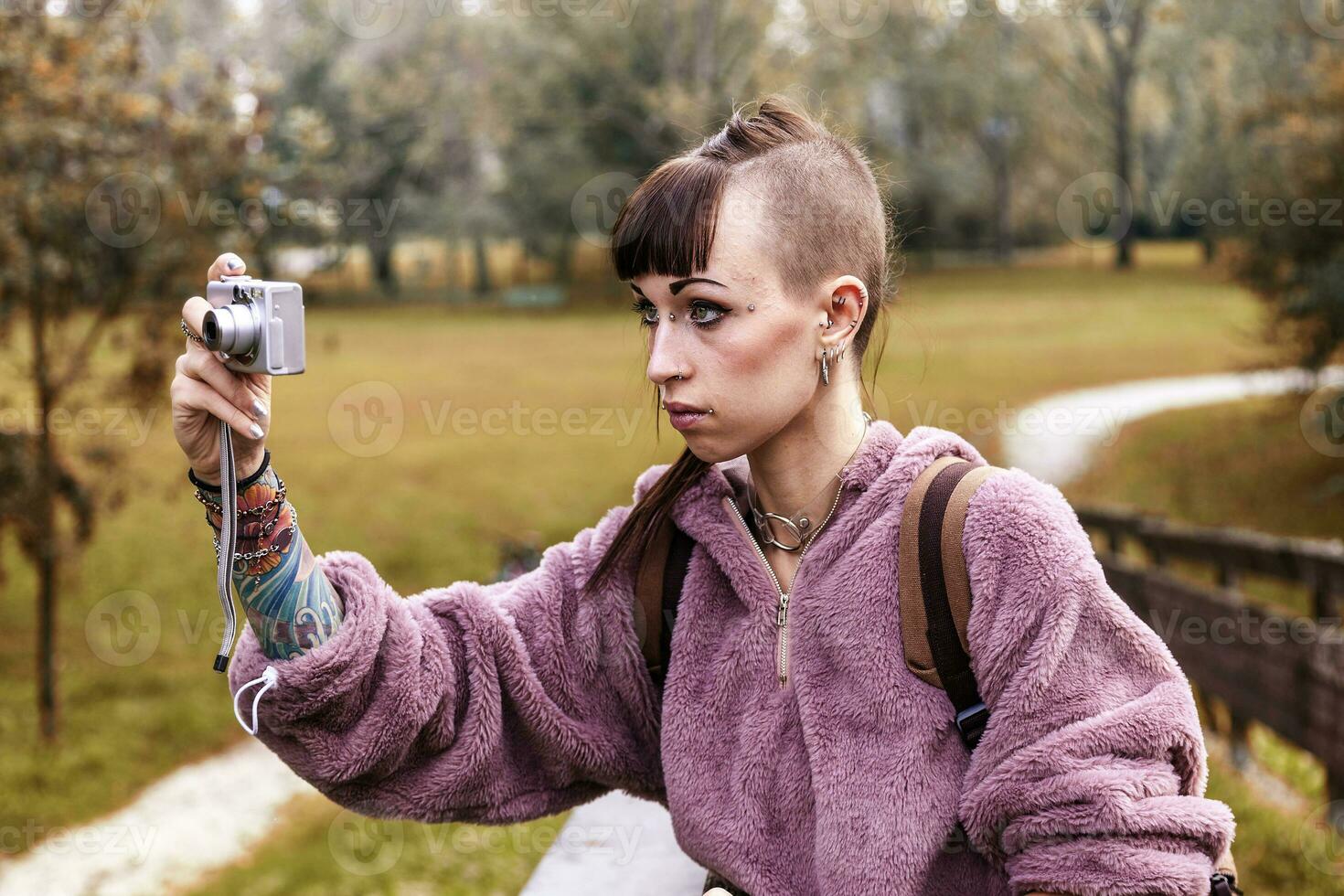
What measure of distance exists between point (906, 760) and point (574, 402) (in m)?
15.3

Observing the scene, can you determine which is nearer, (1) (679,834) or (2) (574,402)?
(1) (679,834)

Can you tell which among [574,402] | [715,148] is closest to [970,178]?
[574,402]

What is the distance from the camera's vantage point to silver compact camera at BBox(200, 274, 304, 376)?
70.1 inches

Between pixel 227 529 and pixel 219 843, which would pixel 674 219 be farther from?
pixel 219 843

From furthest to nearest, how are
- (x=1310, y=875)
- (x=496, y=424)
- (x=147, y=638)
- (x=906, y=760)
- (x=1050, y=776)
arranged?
(x=496, y=424) → (x=147, y=638) → (x=1310, y=875) → (x=906, y=760) → (x=1050, y=776)

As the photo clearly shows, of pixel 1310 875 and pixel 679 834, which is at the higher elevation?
pixel 679 834

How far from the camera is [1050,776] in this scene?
1.90m

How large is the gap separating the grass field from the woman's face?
44 centimetres

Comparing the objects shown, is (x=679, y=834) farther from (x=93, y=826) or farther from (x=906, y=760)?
(x=93, y=826)

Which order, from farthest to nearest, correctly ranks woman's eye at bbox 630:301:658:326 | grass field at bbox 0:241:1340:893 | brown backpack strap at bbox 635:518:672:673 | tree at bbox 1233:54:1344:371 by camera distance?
tree at bbox 1233:54:1344:371
grass field at bbox 0:241:1340:893
brown backpack strap at bbox 635:518:672:673
woman's eye at bbox 630:301:658:326

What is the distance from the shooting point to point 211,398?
6.09 ft

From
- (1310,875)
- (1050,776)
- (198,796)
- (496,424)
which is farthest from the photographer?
(496,424)

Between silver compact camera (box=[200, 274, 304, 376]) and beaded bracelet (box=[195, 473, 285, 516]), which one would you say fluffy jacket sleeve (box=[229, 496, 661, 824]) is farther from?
silver compact camera (box=[200, 274, 304, 376])

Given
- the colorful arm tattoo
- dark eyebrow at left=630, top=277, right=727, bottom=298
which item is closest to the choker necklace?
dark eyebrow at left=630, top=277, right=727, bottom=298
